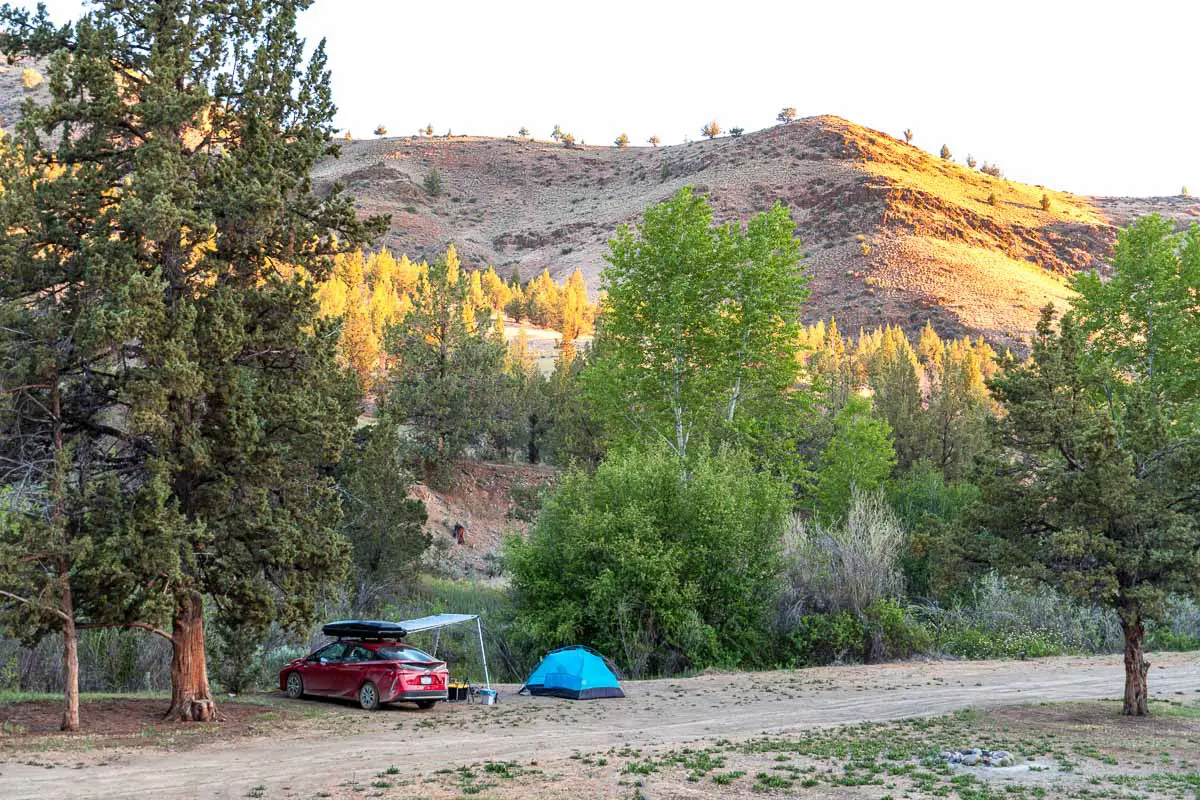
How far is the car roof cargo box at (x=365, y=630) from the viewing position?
2008cm

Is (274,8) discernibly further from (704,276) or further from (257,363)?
(704,276)

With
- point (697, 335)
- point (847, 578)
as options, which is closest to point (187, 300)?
point (847, 578)

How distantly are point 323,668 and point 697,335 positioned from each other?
18.7m

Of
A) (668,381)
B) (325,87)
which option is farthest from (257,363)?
(668,381)

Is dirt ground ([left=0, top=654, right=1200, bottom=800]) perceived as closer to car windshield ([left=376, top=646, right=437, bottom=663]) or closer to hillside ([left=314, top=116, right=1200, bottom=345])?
car windshield ([left=376, top=646, right=437, bottom=663])

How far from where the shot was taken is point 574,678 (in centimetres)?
2144

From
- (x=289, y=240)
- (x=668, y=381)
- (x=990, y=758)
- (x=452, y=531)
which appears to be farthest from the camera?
(x=452, y=531)

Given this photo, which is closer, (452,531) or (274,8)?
(274,8)

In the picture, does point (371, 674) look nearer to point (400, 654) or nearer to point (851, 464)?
point (400, 654)

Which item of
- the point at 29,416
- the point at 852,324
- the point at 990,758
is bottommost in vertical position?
the point at 990,758

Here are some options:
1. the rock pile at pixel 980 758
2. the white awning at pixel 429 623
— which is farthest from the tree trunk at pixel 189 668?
the rock pile at pixel 980 758

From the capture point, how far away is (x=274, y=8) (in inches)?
707

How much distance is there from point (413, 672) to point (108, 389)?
7.36 m

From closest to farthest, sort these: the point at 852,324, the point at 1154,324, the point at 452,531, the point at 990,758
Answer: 1. the point at 990,758
2. the point at 1154,324
3. the point at 452,531
4. the point at 852,324
